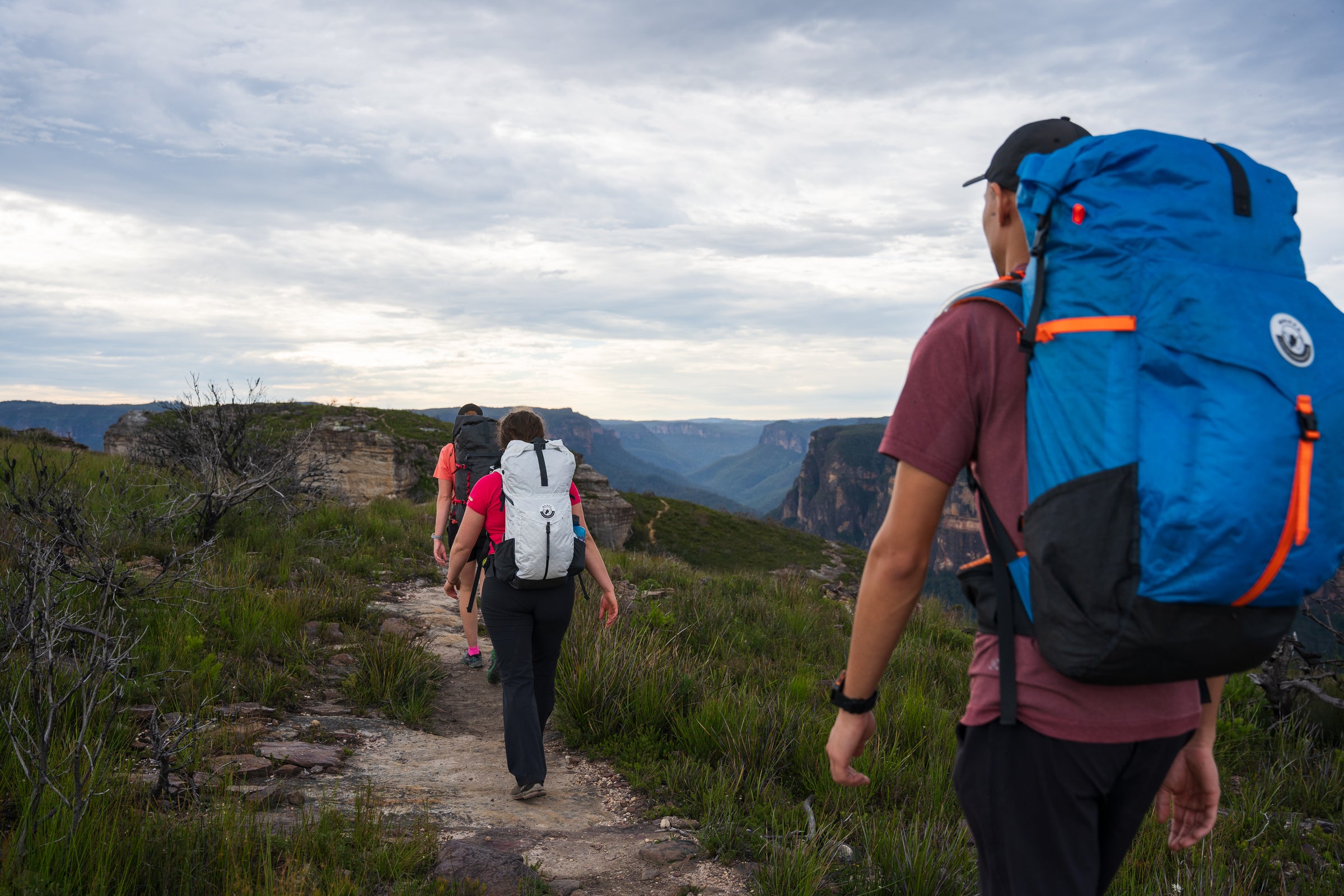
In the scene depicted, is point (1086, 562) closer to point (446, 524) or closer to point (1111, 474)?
point (1111, 474)

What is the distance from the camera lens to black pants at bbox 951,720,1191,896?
1337 millimetres

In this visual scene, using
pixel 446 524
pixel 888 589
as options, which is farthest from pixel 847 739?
pixel 446 524

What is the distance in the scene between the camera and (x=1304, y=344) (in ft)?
3.82

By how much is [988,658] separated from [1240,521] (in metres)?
0.49

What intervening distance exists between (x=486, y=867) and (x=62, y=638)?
289 centimetres

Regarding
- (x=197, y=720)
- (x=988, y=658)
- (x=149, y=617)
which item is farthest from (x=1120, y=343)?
(x=149, y=617)

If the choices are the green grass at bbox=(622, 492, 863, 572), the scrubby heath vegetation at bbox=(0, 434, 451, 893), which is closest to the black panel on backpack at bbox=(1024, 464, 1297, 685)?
the scrubby heath vegetation at bbox=(0, 434, 451, 893)

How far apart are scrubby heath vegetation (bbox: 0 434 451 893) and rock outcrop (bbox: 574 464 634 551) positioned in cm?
2391

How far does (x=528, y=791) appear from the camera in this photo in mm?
3928

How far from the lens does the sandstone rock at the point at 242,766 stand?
3508mm

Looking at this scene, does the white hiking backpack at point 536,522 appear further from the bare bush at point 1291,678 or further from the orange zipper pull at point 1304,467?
the bare bush at point 1291,678

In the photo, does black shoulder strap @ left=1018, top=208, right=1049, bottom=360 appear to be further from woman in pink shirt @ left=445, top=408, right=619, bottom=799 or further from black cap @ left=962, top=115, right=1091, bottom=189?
woman in pink shirt @ left=445, top=408, right=619, bottom=799

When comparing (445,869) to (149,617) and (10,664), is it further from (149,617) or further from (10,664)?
(149,617)

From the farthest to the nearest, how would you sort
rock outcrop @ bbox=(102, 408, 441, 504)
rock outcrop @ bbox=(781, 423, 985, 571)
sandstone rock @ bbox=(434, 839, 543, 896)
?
rock outcrop @ bbox=(781, 423, 985, 571) → rock outcrop @ bbox=(102, 408, 441, 504) → sandstone rock @ bbox=(434, 839, 543, 896)
